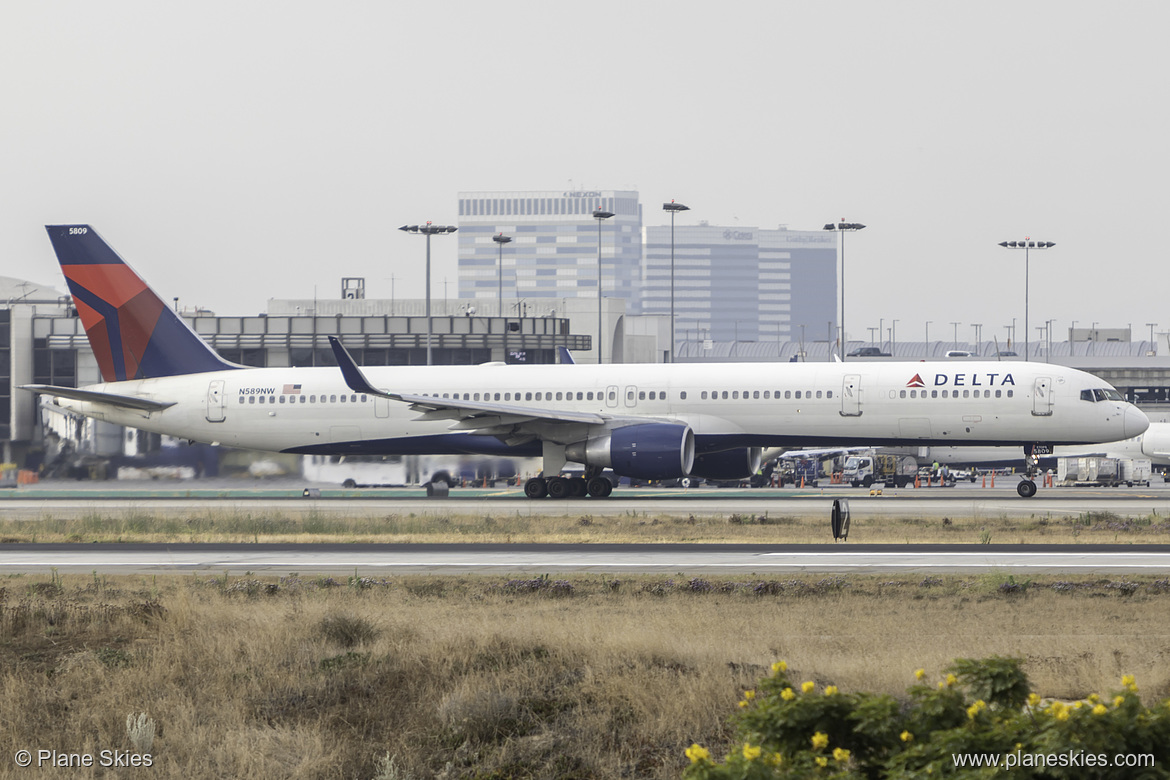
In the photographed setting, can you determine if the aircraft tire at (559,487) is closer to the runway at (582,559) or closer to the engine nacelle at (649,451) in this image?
the engine nacelle at (649,451)

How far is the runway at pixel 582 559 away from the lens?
73.6 ft

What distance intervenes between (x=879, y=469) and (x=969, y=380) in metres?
39.8

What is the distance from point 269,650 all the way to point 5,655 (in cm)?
330

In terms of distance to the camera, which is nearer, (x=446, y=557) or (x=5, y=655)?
(x=5, y=655)

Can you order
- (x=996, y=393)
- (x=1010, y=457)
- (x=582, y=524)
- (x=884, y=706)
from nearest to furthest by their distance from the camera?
(x=884, y=706) → (x=582, y=524) → (x=996, y=393) → (x=1010, y=457)

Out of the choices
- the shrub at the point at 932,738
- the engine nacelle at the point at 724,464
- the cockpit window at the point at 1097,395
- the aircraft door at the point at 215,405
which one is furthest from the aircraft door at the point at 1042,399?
the shrub at the point at 932,738

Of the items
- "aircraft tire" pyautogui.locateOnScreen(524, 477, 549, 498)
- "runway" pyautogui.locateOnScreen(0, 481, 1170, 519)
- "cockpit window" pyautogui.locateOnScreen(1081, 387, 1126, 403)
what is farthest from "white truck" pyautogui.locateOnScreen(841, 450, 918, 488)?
"aircraft tire" pyautogui.locateOnScreen(524, 477, 549, 498)

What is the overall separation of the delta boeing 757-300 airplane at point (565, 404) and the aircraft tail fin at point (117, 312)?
0.05 metres

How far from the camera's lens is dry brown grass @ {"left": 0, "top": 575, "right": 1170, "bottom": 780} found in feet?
Answer: 36.2

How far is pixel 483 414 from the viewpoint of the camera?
41.6 metres

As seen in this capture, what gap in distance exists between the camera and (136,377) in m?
46.2

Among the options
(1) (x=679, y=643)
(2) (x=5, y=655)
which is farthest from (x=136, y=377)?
(1) (x=679, y=643)

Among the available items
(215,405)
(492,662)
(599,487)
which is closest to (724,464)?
(599,487)

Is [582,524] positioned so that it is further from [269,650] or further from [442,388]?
[269,650]
